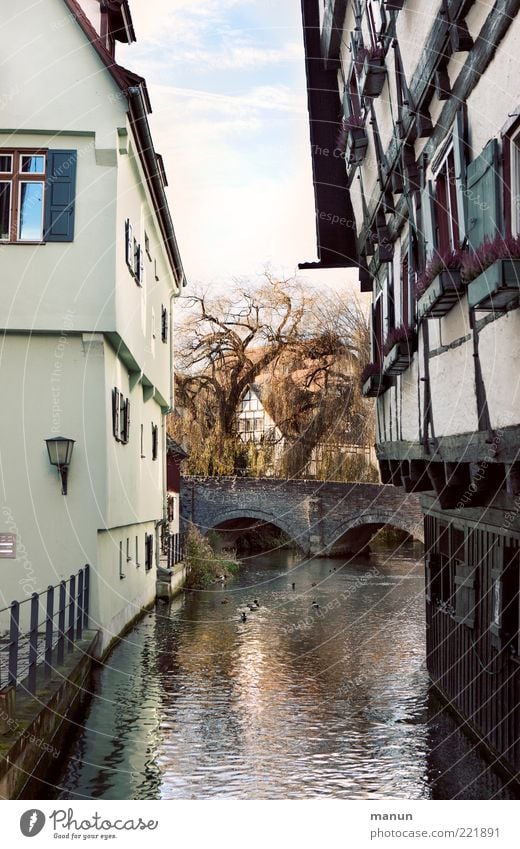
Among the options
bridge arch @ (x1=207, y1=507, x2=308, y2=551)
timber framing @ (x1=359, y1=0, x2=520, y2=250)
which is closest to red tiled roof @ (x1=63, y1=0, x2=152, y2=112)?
timber framing @ (x1=359, y1=0, x2=520, y2=250)

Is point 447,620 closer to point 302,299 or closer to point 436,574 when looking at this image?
point 436,574

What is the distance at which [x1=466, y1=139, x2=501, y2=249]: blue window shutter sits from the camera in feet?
18.1

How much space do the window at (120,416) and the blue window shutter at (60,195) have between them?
6.15 feet

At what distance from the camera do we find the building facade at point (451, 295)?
5.55 meters

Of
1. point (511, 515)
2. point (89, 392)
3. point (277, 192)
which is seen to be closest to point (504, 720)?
point (511, 515)

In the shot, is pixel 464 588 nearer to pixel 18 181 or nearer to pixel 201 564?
pixel 18 181

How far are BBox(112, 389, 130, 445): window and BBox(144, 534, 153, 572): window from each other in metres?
3.85

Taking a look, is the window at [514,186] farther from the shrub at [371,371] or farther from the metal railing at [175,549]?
the metal railing at [175,549]

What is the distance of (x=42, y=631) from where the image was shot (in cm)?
1016

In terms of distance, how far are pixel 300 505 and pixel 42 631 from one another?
19.2 m

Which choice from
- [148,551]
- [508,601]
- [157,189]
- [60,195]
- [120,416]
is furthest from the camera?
[148,551]

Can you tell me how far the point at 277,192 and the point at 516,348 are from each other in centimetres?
1122

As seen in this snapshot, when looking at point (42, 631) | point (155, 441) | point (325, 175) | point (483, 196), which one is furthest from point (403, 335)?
point (155, 441)

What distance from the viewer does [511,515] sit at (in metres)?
6.63
